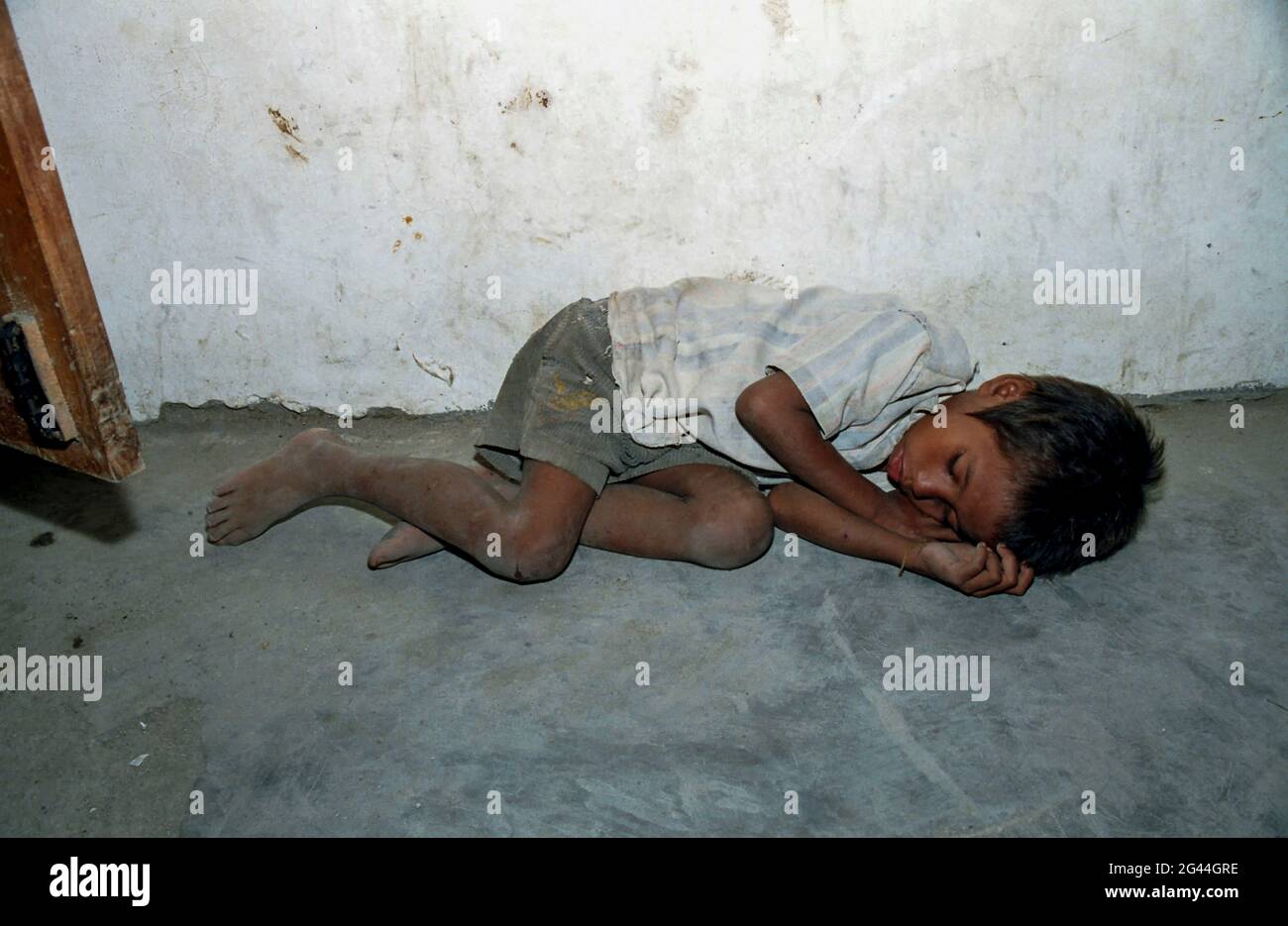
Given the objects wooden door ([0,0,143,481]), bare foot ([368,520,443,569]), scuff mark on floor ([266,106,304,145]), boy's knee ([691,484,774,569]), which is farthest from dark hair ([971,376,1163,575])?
scuff mark on floor ([266,106,304,145])

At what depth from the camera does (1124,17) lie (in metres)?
2.27

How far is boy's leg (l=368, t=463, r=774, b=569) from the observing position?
1.98 metres

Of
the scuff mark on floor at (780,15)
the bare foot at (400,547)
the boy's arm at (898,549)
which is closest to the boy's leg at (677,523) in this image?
the bare foot at (400,547)

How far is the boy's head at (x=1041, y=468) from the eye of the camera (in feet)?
5.96

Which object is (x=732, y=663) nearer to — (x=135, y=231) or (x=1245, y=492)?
(x=1245, y=492)

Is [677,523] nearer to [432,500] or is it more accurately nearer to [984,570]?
[432,500]

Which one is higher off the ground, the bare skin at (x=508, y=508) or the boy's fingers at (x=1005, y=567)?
the bare skin at (x=508, y=508)

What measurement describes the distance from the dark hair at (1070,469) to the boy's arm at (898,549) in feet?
0.17

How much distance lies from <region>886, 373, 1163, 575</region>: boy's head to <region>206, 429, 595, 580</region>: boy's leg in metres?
0.75

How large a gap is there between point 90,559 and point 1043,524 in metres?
2.02

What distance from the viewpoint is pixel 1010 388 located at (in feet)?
6.42

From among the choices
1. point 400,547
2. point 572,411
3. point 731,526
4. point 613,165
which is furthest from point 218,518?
point 613,165

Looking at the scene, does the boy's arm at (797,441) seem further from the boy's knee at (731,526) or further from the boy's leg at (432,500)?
the boy's leg at (432,500)

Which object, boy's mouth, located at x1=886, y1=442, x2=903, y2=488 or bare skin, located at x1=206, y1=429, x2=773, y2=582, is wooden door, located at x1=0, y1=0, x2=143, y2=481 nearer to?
bare skin, located at x1=206, y1=429, x2=773, y2=582
